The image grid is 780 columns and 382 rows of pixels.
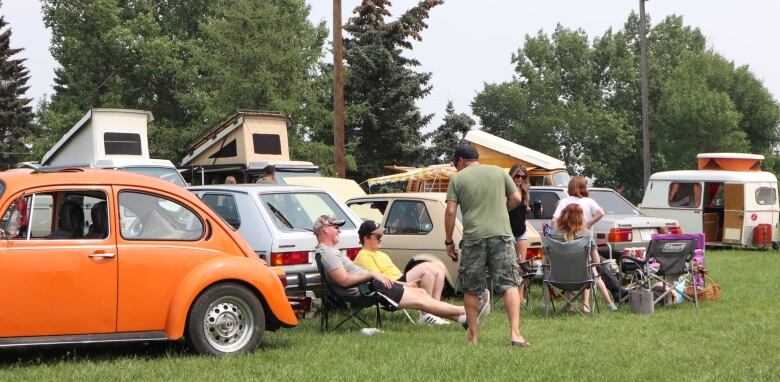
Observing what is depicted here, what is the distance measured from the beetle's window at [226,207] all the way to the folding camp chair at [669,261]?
4.75 m

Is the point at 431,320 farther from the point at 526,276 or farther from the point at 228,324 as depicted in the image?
the point at 228,324

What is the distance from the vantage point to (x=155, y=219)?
7.66 m

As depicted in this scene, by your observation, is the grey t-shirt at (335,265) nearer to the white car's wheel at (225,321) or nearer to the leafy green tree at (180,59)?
the white car's wheel at (225,321)

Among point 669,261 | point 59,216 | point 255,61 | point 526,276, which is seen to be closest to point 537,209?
point 669,261

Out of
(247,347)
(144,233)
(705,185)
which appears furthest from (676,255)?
(705,185)

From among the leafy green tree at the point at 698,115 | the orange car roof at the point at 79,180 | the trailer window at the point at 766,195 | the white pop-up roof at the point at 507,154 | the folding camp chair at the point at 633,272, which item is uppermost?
the leafy green tree at the point at 698,115

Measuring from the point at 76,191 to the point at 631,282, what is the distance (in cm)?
705

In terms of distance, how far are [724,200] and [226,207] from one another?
16.6m

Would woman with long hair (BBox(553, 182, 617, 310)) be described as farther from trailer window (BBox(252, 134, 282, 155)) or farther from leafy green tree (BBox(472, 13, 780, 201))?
leafy green tree (BBox(472, 13, 780, 201))

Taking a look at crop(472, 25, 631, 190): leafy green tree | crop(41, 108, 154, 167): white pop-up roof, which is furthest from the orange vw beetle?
crop(472, 25, 631, 190): leafy green tree

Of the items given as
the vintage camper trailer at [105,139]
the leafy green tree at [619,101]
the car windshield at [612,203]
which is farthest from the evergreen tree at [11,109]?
the car windshield at [612,203]

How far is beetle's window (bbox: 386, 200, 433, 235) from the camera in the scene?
12188 mm

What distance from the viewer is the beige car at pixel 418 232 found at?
12.0 m

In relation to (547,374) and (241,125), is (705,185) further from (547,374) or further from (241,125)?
(547,374)
